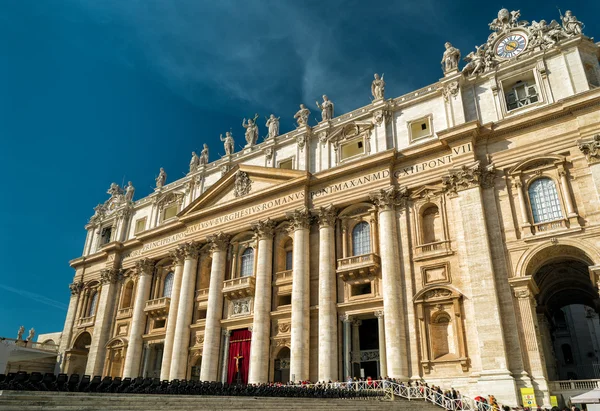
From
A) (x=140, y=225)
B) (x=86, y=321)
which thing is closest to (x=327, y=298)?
(x=140, y=225)

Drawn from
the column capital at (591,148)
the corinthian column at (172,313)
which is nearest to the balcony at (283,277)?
the corinthian column at (172,313)

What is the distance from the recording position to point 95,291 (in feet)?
152

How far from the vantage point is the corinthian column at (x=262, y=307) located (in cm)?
2941

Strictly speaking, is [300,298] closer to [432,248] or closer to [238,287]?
[238,287]

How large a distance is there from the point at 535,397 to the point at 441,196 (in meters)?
11.5

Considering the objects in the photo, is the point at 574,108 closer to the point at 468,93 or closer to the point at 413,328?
the point at 468,93

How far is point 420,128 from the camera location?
30.8m

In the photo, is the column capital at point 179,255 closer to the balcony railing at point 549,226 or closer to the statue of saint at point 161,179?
the statue of saint at point 161,179

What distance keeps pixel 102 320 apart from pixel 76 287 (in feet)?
26.9

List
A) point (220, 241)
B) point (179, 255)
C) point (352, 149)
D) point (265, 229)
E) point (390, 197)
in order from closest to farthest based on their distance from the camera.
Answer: point (390, 197)
point (265, 229)
point (352, 149)
point (220, 241)
point (179, 255)

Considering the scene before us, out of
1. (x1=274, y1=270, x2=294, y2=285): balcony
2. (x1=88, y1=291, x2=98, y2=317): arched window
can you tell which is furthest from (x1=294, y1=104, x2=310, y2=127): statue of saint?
(x1=88, y1=291, x2=98, y2=317): arched window

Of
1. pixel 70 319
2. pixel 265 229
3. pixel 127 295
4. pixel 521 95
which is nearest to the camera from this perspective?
pixel 521 95

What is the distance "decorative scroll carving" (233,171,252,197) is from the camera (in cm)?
3603

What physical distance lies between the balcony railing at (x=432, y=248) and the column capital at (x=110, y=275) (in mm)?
29027
